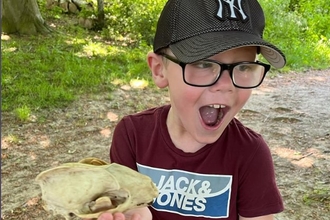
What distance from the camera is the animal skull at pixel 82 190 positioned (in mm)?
987

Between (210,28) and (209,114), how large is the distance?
0.27m

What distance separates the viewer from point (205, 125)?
4.49 feet

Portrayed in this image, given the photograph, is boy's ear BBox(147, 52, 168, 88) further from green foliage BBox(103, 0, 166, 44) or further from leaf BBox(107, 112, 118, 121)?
green foliage BBox(103, 0, 166, 44)

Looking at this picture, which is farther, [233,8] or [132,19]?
[132,19]

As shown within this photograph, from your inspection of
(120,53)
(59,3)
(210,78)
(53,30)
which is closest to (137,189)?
(210,78)

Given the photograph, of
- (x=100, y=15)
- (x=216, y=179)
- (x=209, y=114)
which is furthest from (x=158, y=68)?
(x=100, y=15)

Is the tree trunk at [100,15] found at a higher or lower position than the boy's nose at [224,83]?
lower

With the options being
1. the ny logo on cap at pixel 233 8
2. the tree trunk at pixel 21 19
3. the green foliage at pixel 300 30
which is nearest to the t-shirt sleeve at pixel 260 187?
the ny logo on cap at pixel 233 8

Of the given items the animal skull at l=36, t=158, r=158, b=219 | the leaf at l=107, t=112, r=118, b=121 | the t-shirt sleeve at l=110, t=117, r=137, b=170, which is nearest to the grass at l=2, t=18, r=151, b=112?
the leaf at l=107, t=112, r=118, b=121

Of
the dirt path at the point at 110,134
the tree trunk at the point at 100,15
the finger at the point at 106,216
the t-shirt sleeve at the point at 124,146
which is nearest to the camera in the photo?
the finger at the point at 106,216

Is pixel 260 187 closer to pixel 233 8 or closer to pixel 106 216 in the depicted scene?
pixel 233 8

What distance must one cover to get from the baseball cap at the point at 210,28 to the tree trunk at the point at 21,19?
6.85 metres

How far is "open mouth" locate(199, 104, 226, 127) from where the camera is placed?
138 cm

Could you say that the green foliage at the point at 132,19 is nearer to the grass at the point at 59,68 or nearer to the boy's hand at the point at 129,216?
the grass at the point at 59,68
